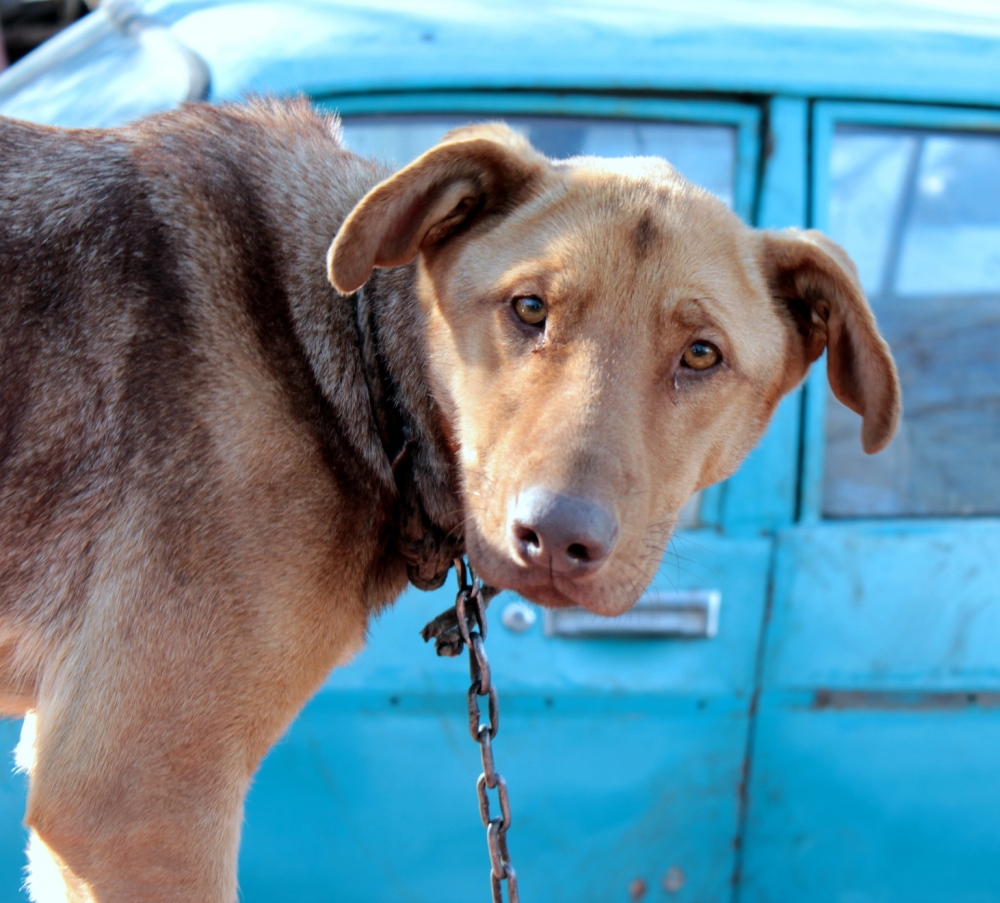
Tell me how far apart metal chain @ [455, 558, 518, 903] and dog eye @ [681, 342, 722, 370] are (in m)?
0.57

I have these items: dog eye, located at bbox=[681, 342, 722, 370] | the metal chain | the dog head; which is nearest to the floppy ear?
the dog head

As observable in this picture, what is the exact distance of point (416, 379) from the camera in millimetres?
2111

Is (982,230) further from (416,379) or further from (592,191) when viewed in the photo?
(416,379)

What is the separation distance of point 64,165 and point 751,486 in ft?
5.44

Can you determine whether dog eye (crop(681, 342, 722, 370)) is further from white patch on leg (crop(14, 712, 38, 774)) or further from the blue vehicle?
white patch on leg (crop(14, 712, 38, 774))

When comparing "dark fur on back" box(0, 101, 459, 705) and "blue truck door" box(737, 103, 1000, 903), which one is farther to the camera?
"blue truck door" box(737, 103, 1000, 903)

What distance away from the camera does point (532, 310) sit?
1911 millimetres

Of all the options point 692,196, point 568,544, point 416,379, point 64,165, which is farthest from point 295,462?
point 692,196

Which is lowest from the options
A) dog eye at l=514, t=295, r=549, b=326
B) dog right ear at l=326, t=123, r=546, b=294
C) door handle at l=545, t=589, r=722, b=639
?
door handle at l=545, t=589, r=722, b=639

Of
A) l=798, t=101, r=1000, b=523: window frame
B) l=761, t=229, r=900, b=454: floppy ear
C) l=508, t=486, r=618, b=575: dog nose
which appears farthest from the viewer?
l=798, t=101, r=1000, b=523: window frame

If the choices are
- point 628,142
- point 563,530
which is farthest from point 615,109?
point 563,530

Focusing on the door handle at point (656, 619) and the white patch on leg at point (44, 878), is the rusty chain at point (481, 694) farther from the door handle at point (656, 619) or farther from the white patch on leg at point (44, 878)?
the white patch on leg at point (44, 878)

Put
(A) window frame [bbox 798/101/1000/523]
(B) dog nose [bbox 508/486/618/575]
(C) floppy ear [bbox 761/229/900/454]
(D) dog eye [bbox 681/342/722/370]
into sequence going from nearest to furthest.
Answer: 1. (B) dog nose [bbox 508/486/618/575]
2. (D) dog eye [bbox 681/342/722/370]
3. (C) floppy ear [bbox 761/229/900/454]
4. (A) window frame [bbox 798/101/1000/523]

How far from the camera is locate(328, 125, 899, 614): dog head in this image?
177cm
